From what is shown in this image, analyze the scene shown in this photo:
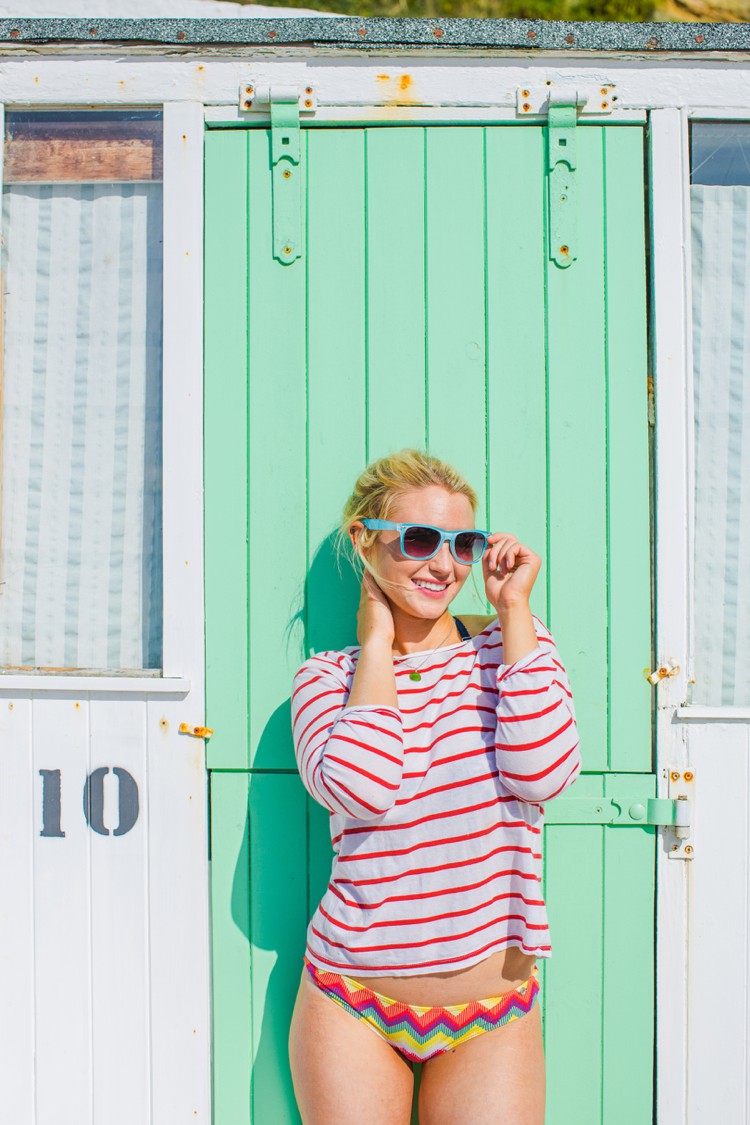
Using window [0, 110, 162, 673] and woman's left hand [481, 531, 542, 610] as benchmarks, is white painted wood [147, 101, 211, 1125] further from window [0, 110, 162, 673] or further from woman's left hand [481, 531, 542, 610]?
woman's left hand [481, 531, 542, 610]

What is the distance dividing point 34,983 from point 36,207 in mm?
2056

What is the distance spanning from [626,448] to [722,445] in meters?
0.27

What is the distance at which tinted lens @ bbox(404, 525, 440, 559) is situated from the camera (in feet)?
6.50

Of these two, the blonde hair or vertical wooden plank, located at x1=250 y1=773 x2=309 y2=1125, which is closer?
the blonde hair

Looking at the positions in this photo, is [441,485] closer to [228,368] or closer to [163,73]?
[228,368]

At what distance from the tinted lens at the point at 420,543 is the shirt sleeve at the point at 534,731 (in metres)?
0.29

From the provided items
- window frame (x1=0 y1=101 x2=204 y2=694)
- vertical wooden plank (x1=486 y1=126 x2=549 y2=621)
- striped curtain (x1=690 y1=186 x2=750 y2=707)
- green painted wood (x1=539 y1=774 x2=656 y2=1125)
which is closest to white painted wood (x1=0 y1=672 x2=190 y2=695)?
window frame (x1=0 y1=101 x2=204 y2=694)

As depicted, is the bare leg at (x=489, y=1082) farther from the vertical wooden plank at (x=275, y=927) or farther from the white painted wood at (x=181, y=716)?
the white painted wood at (x=181, y=716)

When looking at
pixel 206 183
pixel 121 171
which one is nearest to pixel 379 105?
pixel 206 183

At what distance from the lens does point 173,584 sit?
7.82ft

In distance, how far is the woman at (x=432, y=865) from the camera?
188cm

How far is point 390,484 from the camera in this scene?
2.07 metres

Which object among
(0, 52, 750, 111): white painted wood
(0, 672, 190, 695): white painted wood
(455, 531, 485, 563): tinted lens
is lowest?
(0, 672, 190, 695): white painted wood

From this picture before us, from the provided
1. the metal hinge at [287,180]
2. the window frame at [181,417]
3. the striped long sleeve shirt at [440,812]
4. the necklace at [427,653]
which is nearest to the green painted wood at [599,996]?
the striped long sleeve shirt at [440,812]
